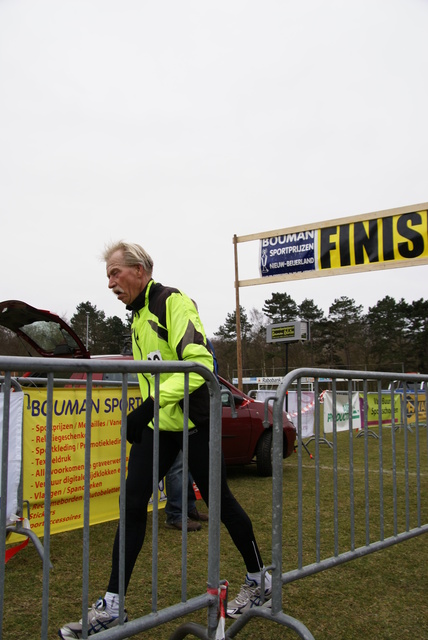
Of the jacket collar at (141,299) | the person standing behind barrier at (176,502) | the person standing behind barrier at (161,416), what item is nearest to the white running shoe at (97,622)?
the person standing behind barrier at (161,416)

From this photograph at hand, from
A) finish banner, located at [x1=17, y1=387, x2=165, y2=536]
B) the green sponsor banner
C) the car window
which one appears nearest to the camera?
the green sponsor banner

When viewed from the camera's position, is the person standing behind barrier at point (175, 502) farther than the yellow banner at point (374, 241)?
No

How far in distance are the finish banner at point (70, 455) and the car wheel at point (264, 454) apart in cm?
298

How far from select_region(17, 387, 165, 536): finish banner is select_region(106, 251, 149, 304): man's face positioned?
162 centimetres

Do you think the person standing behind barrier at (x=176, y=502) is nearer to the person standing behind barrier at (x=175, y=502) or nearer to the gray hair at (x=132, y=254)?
the person standing behind barrier at (x=175, y=502)

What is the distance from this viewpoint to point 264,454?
7.23 metres

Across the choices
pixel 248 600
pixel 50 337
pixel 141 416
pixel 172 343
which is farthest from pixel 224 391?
pixel 141 416

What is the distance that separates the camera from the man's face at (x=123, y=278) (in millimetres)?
2824

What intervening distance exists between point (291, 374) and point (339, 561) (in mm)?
1130

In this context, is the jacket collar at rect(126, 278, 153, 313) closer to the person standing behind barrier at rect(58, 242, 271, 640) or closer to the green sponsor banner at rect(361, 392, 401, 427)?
the person standing behind barrier at rect(58, 242, 271, 640)

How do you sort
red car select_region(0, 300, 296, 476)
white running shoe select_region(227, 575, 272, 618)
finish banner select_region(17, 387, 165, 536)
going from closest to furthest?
white running shoe select_region(227, 575, 272, 618)
finish banner select_region(17, 387, 165, 536)
red car select_region(0, 300, 296, 476)

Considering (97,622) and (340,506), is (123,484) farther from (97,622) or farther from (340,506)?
→ (340,506)

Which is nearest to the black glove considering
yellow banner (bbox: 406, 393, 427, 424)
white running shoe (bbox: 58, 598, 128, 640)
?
white running shoe (bbox: 58, 598, 128, 640)

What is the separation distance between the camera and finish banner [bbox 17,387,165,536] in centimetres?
404
